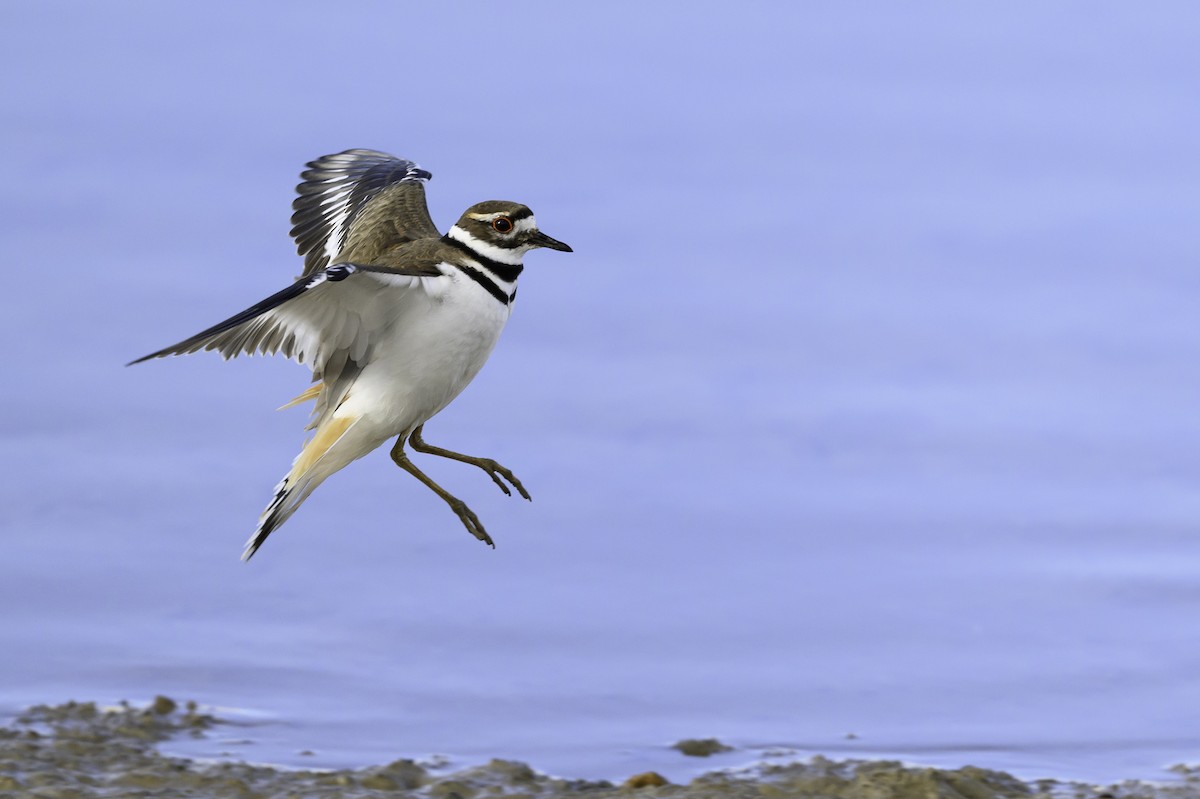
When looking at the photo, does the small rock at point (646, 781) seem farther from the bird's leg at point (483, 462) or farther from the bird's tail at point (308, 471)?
the bird's tail at point (308, 471)

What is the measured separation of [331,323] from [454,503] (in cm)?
91

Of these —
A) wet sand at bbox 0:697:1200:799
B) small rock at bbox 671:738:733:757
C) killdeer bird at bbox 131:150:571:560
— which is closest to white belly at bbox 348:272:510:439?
killdeer bird at bbox 131:150:571:560

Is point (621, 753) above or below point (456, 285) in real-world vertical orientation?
below

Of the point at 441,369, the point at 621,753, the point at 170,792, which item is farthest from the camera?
the point at 621,753

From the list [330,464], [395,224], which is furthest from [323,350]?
[395,224]

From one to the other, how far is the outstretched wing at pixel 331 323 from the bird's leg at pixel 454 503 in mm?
631

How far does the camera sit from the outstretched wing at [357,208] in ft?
32.8

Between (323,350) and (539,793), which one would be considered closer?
(323,350)

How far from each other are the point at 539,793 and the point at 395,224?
2429 millimetres

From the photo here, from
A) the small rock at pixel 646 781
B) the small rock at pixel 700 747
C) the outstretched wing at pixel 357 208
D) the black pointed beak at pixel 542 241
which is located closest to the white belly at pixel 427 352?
the black pointed beak at pixel 542 241

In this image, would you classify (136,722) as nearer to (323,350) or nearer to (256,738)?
(256,738)

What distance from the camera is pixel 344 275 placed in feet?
26.5

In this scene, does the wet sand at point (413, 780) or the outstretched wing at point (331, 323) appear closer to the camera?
the outstretched wing at point (331, 323)

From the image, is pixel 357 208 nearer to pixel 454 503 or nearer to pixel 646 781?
pixel 454 503
